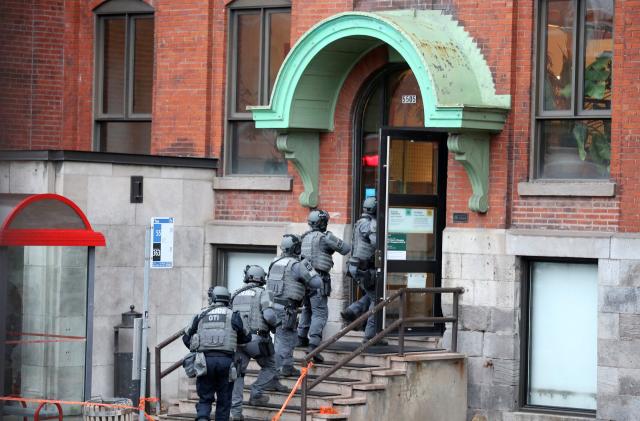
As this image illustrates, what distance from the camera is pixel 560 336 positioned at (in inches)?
585

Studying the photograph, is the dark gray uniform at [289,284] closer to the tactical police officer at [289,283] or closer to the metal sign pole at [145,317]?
the tactical police officer at [289,283]

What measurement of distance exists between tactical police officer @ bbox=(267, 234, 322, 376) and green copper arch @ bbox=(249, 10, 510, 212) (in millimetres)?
2400

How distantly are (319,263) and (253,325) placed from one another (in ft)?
5.66

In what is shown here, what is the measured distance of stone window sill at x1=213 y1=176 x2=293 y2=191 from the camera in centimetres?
1733

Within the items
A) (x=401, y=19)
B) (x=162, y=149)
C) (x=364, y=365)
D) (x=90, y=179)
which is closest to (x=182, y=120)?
(x=162, y=149)

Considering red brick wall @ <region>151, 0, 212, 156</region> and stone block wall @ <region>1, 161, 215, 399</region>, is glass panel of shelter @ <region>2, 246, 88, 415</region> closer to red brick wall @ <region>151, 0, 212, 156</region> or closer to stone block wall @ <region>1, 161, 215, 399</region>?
stone block wall @ <region>1, 161, 215, 399</region>

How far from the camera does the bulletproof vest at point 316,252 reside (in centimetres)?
1470

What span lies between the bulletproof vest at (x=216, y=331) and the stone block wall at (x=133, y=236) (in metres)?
4.09

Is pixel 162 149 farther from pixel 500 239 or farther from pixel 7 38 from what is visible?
pixel 500 239

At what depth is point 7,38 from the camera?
1920 centimetres

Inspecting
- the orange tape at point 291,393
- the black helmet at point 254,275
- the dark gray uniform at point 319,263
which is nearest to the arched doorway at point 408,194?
the dark gray uniform at point 319,263

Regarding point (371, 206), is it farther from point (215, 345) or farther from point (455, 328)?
point (215, 345)

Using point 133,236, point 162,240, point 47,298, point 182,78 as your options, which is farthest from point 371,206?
point 182,78

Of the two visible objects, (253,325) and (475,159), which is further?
(475,159)
